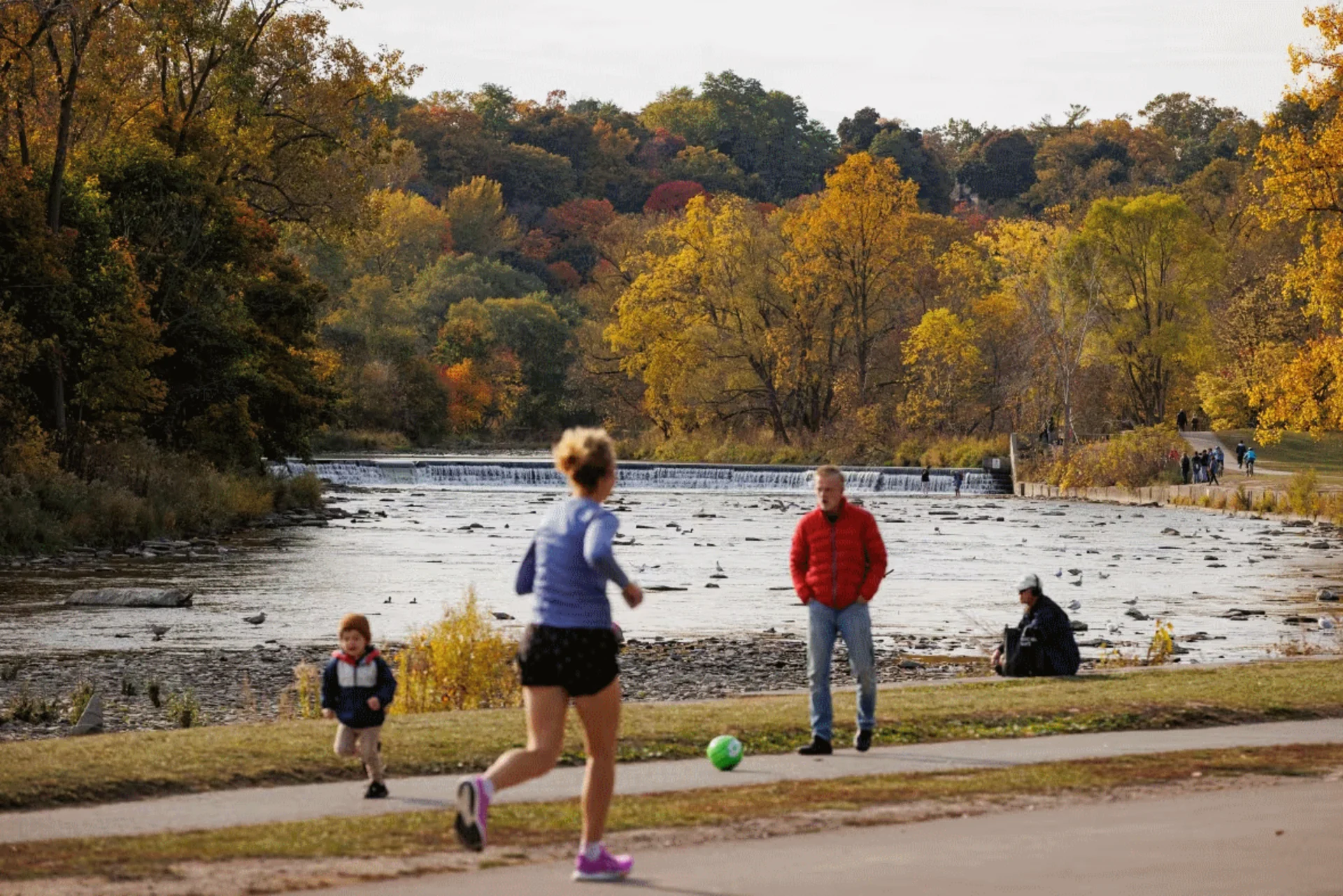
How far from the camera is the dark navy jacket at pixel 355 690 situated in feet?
32.1

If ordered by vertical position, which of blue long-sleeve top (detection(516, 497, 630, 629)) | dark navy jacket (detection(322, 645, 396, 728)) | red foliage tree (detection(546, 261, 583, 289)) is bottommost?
dark navy jacket (detection(322, 645, 396, 728))

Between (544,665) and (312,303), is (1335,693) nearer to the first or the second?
(544,665)

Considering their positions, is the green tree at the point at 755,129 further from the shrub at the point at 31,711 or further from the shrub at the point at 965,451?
the shrub at the point at 31,711

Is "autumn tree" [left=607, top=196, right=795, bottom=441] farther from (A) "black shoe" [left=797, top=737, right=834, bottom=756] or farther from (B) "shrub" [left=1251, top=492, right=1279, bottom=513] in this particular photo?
(A) "black shoe" [left=797, top=737, right=834, bottom=756]

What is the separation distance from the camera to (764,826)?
8.95 metres

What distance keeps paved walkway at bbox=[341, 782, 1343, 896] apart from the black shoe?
226 cm

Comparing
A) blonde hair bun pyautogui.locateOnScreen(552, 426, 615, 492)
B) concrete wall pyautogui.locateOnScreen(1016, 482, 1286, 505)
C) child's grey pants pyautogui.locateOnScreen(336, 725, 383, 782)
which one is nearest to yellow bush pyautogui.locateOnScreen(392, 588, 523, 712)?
child's grey pants pyautogui.locateOnScreen(336, 725, 383, 782)

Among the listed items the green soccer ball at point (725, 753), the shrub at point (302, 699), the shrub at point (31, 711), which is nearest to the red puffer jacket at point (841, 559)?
the green soccer ball at point (725, 753)

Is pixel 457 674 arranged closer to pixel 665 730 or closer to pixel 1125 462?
pixel 665 730

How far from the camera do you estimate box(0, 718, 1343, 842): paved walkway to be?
902cm

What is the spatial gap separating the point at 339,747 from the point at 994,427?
67879 millimetres

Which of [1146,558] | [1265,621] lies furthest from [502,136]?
[1265,621]

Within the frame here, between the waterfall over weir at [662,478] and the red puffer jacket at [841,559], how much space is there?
51349mm

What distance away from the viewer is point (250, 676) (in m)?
19.2
